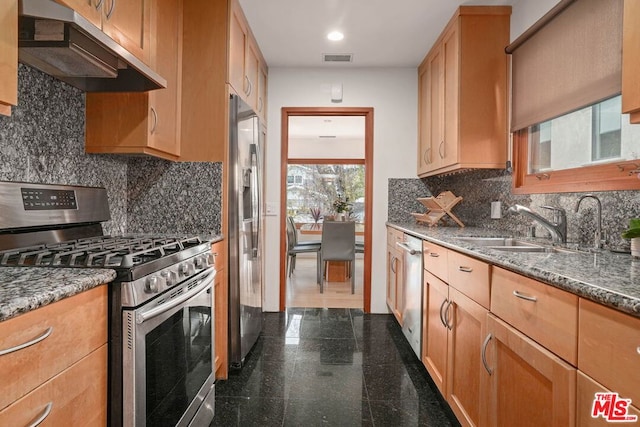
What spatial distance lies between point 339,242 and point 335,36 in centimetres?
240

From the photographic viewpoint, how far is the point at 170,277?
4.59 ft

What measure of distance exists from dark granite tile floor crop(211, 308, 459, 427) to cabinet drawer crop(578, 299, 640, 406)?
1193mm

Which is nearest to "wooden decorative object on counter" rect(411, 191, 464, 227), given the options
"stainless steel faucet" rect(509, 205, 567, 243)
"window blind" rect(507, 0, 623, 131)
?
"window blind" rect(507, 0, 623, 131)

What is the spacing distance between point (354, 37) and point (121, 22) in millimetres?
1832

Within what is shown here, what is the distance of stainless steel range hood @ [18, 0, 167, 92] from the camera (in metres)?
1.16

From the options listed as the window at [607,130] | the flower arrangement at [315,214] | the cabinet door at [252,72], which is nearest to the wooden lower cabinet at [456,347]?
the window at [607,130]

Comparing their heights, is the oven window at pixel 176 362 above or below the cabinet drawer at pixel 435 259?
below

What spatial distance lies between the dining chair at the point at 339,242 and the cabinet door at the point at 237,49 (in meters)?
2.23

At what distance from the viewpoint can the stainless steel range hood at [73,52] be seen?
1.16 meters

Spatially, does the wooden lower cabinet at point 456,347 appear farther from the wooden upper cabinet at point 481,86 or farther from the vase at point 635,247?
the wooden upper cabinet at point 481,86

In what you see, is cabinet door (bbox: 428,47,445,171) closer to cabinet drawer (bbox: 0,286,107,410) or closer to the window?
the window

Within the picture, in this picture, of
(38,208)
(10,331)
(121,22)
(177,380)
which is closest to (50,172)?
(38,208)

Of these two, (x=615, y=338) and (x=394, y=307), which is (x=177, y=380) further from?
(x=394, y=307)

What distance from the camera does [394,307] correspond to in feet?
10.6
